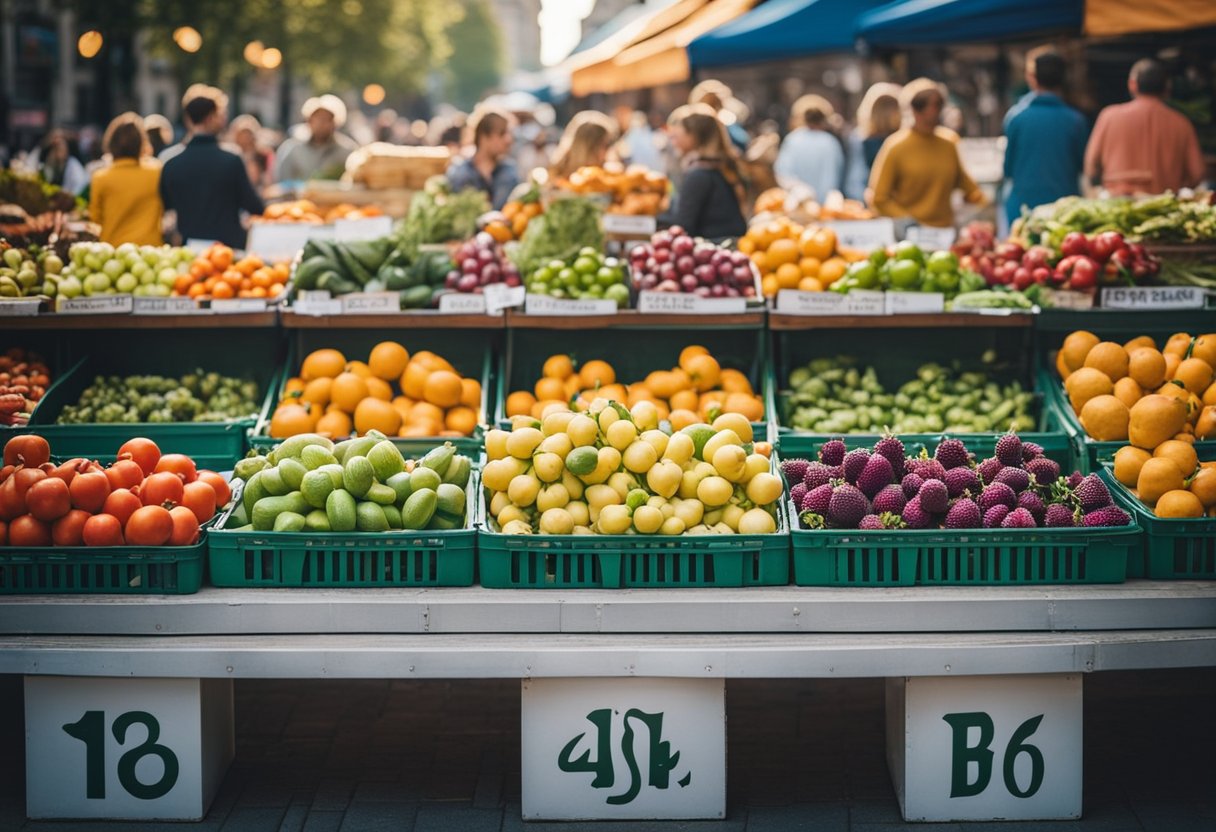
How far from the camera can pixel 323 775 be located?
4672 millimetres

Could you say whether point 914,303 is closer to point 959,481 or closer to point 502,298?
point 959,481

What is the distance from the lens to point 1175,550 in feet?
14.4

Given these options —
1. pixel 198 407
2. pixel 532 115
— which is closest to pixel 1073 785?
pixel 198 407

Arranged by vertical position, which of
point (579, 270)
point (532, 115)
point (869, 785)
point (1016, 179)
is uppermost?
point (532, 115)

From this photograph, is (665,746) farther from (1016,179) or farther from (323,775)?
(1016,179)

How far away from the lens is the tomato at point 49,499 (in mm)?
4230

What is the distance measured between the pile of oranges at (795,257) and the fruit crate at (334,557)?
2.24 m

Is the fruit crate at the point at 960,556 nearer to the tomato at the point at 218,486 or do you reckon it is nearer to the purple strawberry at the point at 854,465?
the purple strawberry at the point at 854,465

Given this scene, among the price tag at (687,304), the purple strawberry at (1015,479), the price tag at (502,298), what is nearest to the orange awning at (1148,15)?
the price tag at (687,304)

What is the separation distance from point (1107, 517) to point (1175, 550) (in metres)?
0.27

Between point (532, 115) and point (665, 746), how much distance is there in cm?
1496

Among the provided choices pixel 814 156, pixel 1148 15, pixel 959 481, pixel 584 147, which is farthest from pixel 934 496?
pixel 814 156

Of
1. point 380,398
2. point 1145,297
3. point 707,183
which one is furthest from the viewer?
point 707,183

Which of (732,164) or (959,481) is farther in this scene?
(732,164)
